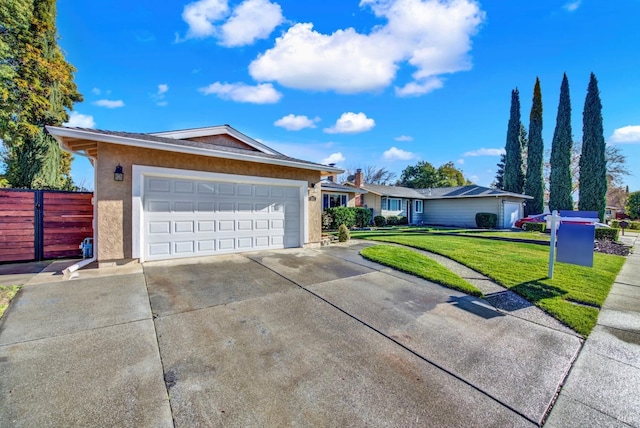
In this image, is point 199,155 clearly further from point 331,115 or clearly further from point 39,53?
point 39,53

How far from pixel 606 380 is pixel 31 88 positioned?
78.8 feet

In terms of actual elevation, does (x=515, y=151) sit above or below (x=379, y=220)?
above

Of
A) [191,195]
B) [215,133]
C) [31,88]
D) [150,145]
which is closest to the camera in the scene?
[150,145]

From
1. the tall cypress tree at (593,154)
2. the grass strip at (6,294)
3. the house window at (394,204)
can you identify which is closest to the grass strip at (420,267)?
the grass strip at (6,294)

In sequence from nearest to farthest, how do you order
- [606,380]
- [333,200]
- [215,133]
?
[606,380], [215,133], [333,200]

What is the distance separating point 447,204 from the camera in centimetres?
2519

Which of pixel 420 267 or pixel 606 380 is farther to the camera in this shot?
pixel 420 267

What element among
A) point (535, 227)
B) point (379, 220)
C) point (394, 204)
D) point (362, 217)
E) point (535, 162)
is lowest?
point (535, 227)

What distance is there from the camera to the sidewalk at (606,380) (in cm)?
230

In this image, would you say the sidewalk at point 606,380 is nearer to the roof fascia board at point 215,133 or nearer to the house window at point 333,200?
the roof fascia board at point 215,133

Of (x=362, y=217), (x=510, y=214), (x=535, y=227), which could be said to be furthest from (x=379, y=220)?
(x=510, y=214)

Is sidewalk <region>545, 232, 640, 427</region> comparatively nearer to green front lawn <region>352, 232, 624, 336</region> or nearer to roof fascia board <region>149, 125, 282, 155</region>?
green front lawn <region>352, 232, 624, 336</region>

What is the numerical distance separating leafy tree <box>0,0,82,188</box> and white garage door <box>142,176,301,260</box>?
14.0 meters

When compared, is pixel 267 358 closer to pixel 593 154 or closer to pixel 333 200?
pixel 333 200
